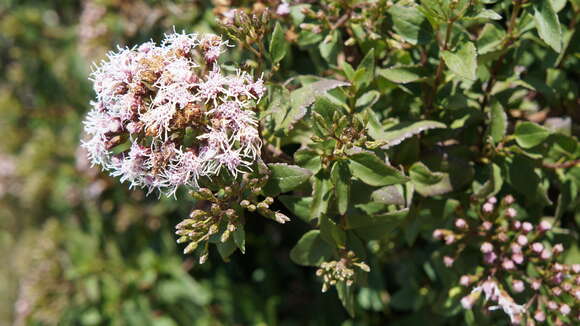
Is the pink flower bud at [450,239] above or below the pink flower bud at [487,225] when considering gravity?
below

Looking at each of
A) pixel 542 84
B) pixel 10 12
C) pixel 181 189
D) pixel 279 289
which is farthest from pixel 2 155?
pixel 542 84

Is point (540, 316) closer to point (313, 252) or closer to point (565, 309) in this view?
point (565, 309)

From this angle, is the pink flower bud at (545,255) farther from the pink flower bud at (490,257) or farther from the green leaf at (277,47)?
the green leaf at (277,47)

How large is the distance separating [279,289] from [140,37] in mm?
1467

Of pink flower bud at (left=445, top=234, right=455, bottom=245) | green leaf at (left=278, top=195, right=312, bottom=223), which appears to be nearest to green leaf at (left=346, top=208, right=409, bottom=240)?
green leaf at (left=278, top=195, right=312, bottom=223)

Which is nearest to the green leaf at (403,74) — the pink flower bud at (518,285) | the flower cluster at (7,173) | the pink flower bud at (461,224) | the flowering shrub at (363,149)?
the flowering shrub at (363,149)

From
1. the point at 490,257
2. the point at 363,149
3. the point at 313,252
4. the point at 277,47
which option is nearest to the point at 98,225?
the point at 313,252

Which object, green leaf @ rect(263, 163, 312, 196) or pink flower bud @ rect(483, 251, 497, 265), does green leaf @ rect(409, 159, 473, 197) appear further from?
green leaf @ rect(263, 163, 312, 196)

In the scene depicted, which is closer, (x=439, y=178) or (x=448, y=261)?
(x=439, y=178)

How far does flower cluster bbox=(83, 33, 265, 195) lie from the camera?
1.31 meters

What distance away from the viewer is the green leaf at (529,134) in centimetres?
163

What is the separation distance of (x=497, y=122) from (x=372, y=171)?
520 millimetres

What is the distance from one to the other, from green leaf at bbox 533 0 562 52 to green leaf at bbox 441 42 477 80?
20 centimetres

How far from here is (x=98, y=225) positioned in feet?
10.6
